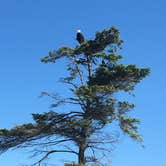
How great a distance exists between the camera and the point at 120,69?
6059 cm

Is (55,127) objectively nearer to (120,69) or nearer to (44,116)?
(44,116)

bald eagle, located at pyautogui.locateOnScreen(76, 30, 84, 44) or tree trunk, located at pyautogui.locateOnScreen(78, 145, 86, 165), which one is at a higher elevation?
bald eagle, located at pyautogui.locateOnScreen(76, 30, 84, 44)

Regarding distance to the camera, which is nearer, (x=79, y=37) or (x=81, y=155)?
(x=81, y=155)

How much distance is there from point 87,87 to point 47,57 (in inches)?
169

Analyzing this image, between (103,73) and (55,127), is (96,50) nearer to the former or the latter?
(103,73)

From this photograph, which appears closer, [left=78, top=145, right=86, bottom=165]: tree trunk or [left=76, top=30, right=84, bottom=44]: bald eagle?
[left=78, top=145, right=86, bottom=165]: tree trunk

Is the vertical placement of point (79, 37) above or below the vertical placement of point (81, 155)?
above

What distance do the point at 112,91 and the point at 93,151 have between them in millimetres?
3845

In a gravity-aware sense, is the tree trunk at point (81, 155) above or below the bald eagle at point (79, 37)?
below

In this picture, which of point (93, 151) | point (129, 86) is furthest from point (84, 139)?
point (129, 86)

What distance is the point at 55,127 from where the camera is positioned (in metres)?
60.1

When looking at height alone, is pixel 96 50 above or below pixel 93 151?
above

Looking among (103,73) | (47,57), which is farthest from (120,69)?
(47,57)

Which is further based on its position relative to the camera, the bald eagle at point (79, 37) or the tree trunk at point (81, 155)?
the bald eagle at point (79, 37)
